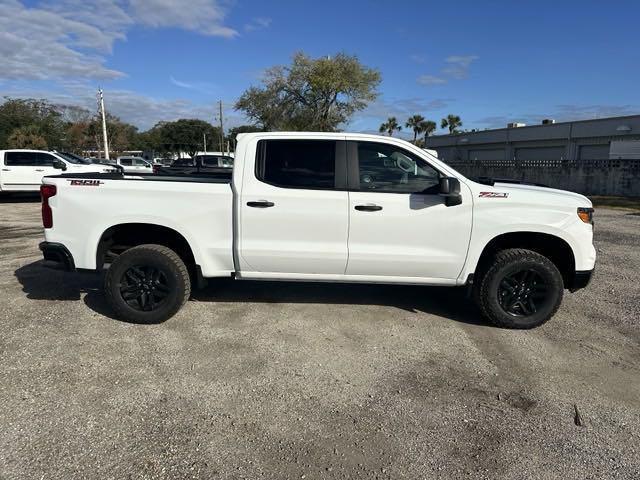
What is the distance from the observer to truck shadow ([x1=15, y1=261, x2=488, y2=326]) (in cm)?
523

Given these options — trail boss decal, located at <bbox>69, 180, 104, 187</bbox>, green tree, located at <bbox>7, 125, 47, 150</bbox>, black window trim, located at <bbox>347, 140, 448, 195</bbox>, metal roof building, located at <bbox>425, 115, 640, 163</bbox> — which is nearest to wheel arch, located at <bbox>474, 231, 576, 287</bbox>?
black window trim, located at <bbox>347, 140, 448, 195</bbox>

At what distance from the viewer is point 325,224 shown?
439cm

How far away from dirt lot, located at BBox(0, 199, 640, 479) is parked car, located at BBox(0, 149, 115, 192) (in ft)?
38.2

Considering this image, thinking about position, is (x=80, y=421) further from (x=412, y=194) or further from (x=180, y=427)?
(x=412, y=194)

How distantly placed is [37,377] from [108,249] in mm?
1508

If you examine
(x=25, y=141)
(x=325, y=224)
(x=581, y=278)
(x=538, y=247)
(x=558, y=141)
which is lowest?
(x=581, y=278)

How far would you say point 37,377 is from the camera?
11.6ft

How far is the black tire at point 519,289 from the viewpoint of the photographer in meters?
4.46

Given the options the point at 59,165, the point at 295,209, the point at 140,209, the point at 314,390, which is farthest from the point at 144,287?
the point at 59,165

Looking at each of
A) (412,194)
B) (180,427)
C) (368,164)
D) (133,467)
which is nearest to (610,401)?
(412,194)

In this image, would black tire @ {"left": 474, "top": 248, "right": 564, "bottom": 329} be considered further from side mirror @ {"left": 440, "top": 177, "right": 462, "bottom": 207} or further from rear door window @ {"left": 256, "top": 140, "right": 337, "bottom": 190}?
rear door window @ {"left": 256, "top": 140, "right": 337, "bottom": 190}

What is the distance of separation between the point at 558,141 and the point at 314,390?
43008 millimetres

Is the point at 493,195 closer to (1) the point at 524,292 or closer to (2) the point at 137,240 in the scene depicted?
(1) the point at 524,292

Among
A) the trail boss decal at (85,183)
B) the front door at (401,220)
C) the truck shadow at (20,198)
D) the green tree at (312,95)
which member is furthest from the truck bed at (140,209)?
the green tree at (312,95)
